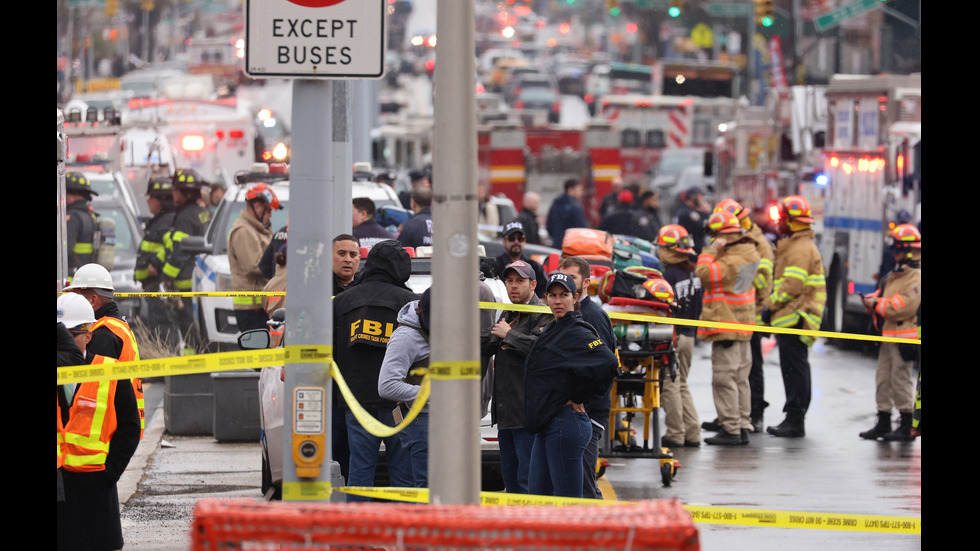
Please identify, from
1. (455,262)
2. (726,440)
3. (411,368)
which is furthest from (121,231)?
(455,262)

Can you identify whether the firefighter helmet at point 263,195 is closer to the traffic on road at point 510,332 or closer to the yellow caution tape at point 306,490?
the traffic on road at point 510,332

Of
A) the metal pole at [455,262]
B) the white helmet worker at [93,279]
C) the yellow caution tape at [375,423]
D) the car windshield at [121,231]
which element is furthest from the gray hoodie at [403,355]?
the car windshield at [121,231]

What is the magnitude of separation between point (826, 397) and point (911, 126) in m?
4.73

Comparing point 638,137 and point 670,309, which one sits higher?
point 638,137

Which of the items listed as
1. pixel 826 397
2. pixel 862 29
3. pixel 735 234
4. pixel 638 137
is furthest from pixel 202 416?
pixel 862 29

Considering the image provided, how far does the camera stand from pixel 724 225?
12445 mm

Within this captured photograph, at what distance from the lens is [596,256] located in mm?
13805

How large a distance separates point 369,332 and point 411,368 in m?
0.40

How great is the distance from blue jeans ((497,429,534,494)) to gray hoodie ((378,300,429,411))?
0.69 metres

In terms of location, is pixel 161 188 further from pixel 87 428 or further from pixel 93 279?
pixel 87 428

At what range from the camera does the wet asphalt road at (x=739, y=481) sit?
879 cm

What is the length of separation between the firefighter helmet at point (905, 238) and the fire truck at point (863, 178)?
16.2 feet

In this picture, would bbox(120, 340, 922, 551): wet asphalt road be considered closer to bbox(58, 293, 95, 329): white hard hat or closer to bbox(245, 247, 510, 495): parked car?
bbox(245, 247, 510, 495): parked car
